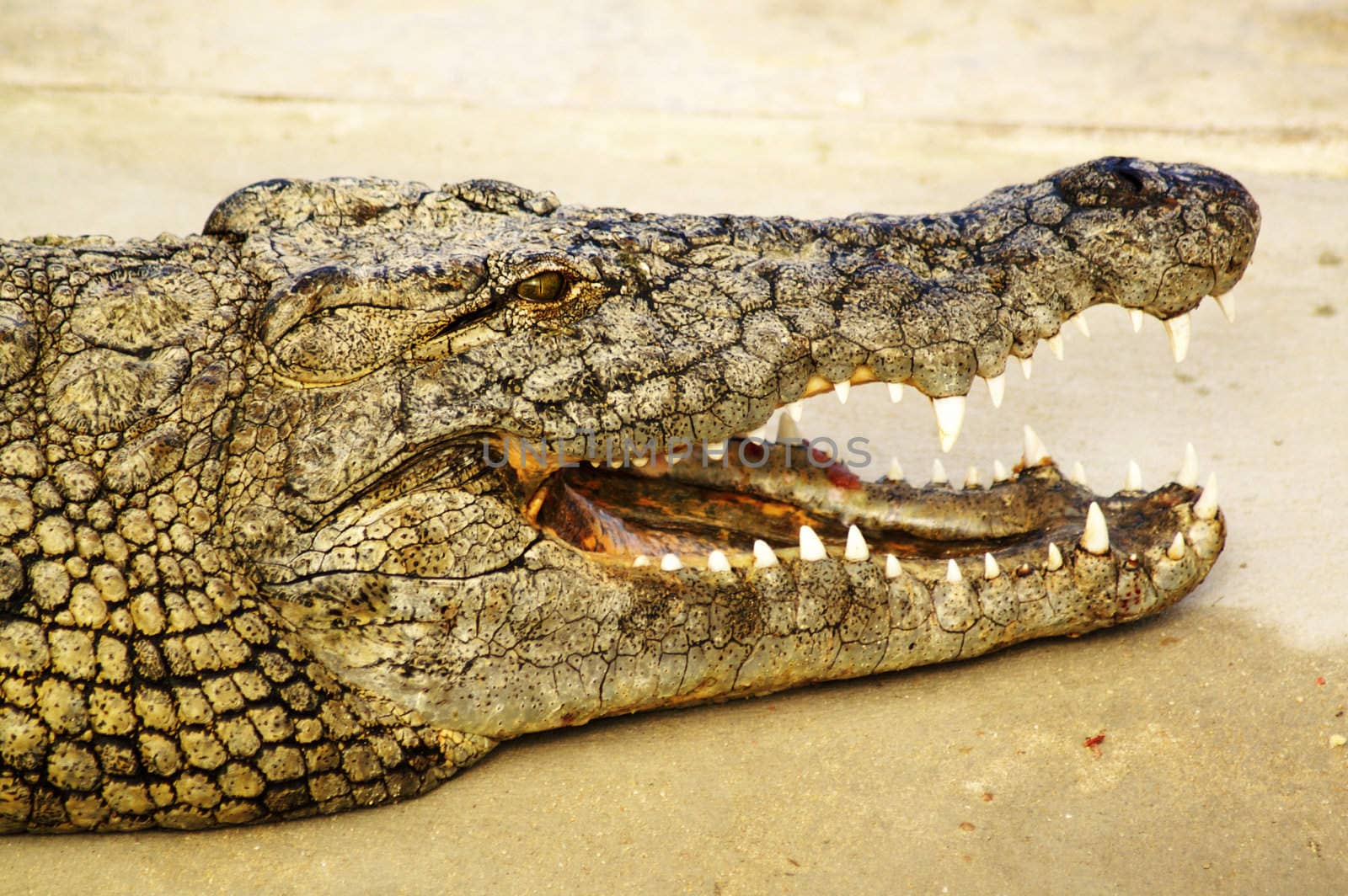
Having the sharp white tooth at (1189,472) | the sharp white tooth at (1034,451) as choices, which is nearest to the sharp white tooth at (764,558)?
the sharp white tooth at (1034,451)

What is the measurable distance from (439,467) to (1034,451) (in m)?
1.79

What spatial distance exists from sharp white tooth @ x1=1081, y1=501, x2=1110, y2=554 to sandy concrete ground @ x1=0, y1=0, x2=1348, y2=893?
1.13ft

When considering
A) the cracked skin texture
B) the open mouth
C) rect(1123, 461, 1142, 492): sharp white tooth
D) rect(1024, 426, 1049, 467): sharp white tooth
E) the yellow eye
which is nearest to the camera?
the cracked skin texture

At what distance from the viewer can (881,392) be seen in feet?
18.4

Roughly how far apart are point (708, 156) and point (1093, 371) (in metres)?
3.38

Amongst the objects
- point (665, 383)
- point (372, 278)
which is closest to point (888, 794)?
point (665, 383)

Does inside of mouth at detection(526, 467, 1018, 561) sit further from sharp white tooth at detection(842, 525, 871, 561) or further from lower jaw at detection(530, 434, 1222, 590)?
sharp white tooth at detection(842, 525, 871, 561)

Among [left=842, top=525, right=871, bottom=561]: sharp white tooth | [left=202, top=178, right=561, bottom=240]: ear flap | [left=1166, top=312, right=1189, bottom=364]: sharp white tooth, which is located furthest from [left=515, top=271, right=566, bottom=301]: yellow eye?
[left=1166, top=312, right=1189, bottom=364]: sharp white tooth

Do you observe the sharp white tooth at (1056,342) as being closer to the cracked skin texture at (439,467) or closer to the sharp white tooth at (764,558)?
the cracked skin texture at (439,467)

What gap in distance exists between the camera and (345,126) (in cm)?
852

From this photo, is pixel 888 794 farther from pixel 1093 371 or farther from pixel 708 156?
pixel 708 156

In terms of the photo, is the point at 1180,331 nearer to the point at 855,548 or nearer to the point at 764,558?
the point at 855,548

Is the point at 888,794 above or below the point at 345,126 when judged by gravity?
below

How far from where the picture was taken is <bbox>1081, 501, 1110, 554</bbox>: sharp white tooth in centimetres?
331
